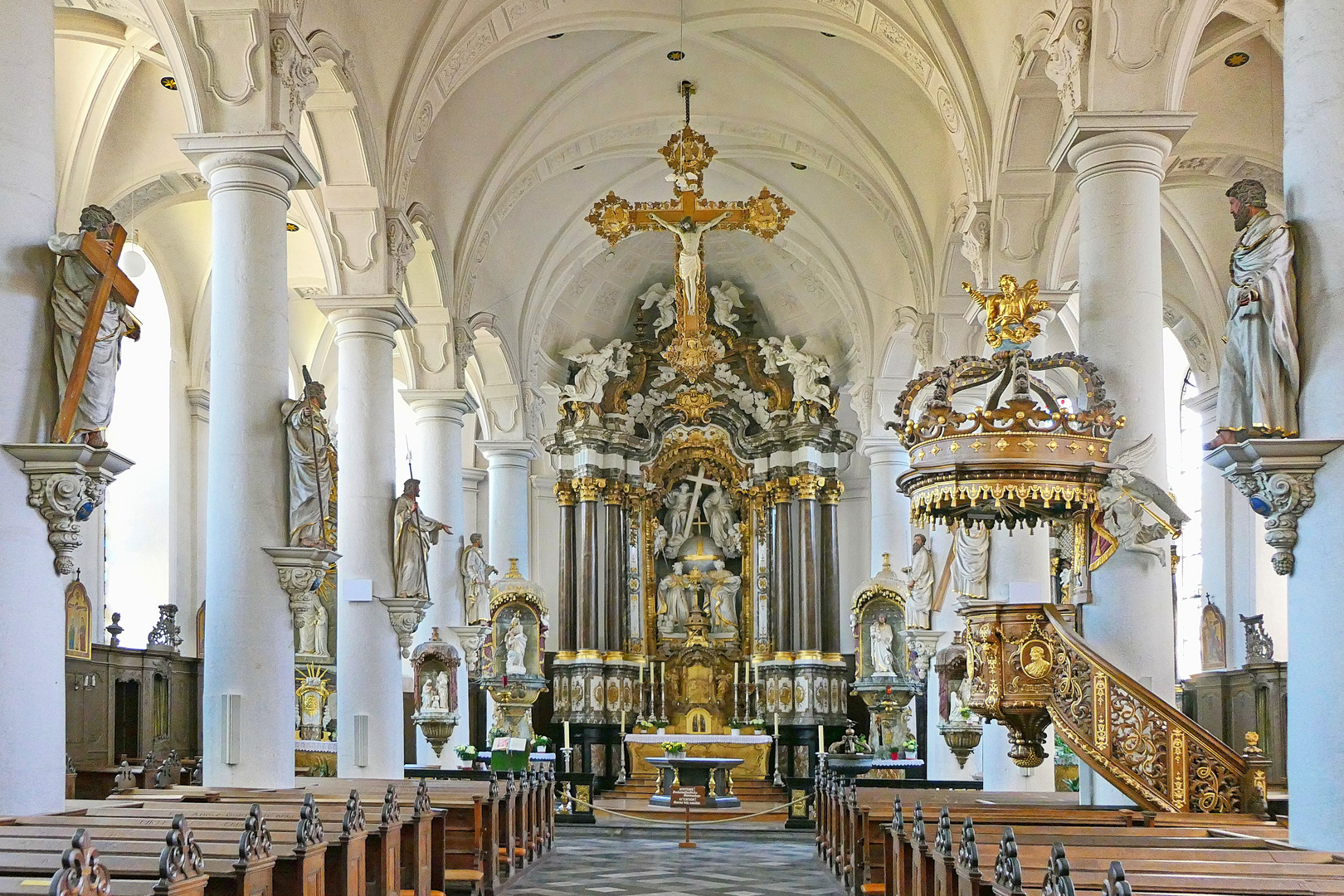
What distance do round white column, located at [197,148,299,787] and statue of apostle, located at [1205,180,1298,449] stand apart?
6563 mm

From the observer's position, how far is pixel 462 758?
1961 cm

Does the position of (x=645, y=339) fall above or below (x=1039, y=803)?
above

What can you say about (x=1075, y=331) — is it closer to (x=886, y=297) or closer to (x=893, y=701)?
(x=886, y=297)

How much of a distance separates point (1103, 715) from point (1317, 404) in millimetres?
3019

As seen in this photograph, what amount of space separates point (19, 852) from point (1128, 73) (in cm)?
846

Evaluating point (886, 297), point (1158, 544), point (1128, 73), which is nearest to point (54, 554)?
point (1158, 544)

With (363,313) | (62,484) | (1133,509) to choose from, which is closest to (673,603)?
(363,313)

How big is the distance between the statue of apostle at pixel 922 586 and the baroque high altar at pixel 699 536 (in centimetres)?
424

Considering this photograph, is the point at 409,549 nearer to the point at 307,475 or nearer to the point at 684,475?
the point at 307,475

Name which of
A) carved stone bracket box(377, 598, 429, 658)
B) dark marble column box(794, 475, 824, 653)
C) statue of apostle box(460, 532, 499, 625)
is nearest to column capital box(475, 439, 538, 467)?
statue of apostle box(460, 532, 499, 625)

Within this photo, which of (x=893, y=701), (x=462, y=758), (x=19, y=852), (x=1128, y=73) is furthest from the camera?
(x=893, y=701)

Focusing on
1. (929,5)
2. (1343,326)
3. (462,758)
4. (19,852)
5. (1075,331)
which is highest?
(929,5)

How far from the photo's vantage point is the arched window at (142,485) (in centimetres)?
1961

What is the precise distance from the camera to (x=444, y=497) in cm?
1889
